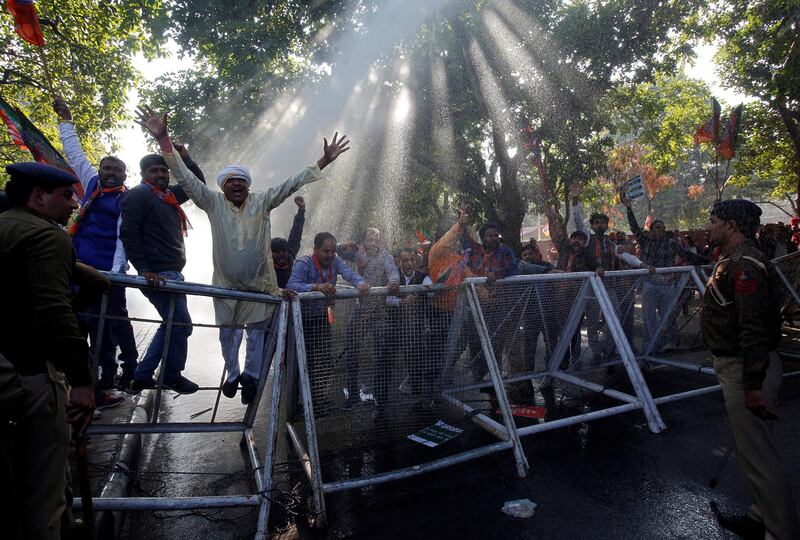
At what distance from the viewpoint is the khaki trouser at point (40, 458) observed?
1.80 meters

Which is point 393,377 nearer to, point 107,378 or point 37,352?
point 37,352

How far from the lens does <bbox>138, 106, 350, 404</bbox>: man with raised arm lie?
3584 millimetres

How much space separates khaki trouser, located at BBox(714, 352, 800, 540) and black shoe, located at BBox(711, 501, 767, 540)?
4 cm

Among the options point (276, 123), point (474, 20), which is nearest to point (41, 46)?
point (474, 20)

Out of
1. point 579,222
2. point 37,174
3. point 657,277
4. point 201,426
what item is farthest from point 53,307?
point 579,222

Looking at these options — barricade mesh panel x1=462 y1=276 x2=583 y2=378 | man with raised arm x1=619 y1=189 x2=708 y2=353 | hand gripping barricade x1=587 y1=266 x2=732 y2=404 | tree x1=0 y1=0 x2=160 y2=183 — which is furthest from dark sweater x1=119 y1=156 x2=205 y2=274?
tree x1=0 y1=0 x2=160 y2=183

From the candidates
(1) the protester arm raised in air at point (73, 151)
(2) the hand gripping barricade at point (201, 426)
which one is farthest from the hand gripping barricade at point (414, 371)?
(1) the protester arm raised in air at point (73, 151)

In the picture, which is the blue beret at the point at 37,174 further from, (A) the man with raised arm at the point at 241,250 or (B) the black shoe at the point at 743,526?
(B) the black shoe at the point at 743,526

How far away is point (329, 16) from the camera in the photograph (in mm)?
12477

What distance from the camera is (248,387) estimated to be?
364cm

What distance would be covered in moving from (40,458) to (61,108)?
3.47m

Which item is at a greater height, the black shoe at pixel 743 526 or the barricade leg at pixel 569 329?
the barricade leg at pixel 569 329

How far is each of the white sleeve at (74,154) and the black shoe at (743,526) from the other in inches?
227

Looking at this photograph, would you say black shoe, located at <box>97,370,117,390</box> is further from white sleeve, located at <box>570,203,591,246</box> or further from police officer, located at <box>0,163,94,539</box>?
white sleeve, located at <box>570,203,591,246</box>
